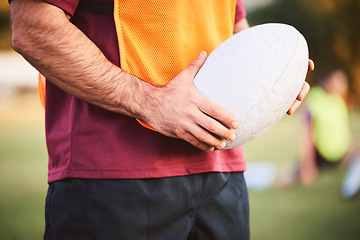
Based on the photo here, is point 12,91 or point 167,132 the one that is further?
point 12,91

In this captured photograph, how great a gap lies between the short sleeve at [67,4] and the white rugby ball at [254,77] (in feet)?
1.18

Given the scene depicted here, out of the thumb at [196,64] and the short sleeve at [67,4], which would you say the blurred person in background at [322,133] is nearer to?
the thumb at [196,64]

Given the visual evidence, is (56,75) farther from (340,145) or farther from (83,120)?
(340,145)

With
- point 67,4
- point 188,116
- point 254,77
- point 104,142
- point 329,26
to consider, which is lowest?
point 104,142

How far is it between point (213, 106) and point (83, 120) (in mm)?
358

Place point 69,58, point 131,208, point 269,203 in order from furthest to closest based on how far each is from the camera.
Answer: point 269,203
point 131,208
point 69,58

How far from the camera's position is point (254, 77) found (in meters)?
1.07

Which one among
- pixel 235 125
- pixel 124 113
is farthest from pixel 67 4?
pixel 235 125

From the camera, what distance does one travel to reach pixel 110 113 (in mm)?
1090

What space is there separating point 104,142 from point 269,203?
3.19 metres

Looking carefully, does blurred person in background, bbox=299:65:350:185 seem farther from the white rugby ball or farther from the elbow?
the elbow

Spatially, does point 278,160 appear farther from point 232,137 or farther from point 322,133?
point 232,137

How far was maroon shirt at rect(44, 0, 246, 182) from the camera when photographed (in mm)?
1073

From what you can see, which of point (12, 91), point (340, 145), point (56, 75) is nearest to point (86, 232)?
point (56, 75)
